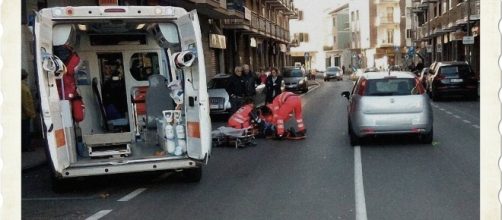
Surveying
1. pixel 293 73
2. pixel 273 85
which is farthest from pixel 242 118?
pixel 293 73

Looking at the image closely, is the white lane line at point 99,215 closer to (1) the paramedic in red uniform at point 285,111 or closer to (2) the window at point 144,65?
(2) the window at point 144,65

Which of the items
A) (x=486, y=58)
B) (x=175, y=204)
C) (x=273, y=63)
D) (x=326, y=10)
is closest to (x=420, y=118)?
(x=175, y=204)

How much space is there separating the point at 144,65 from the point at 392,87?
A: 4.90m

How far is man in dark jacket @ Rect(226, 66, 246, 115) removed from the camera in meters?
18.1

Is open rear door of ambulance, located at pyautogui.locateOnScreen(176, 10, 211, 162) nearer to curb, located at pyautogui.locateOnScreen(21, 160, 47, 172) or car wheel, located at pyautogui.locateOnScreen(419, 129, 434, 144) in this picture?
curb, located at pyautogui.locateOnScreen(21, 160, 47, 172)

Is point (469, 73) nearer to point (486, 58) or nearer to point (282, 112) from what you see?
point (282, 112)

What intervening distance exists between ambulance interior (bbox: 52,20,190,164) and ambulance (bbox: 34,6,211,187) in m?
0.02

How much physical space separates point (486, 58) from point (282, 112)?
39.6 ft

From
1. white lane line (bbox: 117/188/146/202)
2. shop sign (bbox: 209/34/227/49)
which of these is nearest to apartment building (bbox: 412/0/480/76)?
shop sign (bbox: 209/34/227/49)

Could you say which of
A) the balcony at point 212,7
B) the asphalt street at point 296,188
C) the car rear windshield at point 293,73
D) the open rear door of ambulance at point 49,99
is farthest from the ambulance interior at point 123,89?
the car rear windshield at point 293,73

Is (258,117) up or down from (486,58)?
down

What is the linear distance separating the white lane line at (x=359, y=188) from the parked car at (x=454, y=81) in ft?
52.3

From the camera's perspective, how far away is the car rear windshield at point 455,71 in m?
26.3

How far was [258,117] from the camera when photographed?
1488 cm
